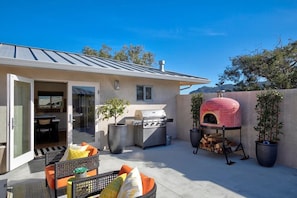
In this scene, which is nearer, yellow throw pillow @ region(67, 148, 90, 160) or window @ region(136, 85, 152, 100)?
yellow throw pillow @ region(67, 148, 90, 160)

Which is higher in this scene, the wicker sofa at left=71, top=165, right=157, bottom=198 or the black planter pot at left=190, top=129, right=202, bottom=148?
the wicker sofa at left=71, top=165, right=157, bottom=198

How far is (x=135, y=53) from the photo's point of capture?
78.4 feet

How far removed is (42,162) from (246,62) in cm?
1550

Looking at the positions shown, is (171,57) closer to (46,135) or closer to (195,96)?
(195,96)

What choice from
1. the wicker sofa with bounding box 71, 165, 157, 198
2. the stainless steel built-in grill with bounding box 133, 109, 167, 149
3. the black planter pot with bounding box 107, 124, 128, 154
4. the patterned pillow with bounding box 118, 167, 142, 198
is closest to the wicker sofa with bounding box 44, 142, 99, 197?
the wicker sofa with bounding box 71, 165, 157, 198

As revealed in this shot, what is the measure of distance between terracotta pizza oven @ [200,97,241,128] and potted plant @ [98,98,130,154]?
9.19 ft

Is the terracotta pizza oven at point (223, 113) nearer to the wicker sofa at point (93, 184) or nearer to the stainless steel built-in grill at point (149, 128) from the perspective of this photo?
Result: the stainless steel built-in grill at point (149, 128)

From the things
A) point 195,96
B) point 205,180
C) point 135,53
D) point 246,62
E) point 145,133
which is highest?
point 135,53

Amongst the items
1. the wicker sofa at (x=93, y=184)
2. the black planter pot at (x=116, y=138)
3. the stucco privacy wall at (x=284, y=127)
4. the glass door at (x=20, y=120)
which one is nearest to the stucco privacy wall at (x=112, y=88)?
the glass door at (x=20, y=120)

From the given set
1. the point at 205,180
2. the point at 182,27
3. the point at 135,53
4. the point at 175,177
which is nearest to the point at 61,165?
the point at 175,177

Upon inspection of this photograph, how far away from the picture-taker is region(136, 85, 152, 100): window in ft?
25.9

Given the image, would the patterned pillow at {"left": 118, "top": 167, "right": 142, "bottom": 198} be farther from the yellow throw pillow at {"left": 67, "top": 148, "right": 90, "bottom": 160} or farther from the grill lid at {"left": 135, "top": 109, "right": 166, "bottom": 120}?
the grill lid at {"left": 135, "top": 109, "right": 166, "bottom": 120}

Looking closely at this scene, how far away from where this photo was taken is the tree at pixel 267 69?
12734 mm

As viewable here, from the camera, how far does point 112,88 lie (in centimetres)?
715
